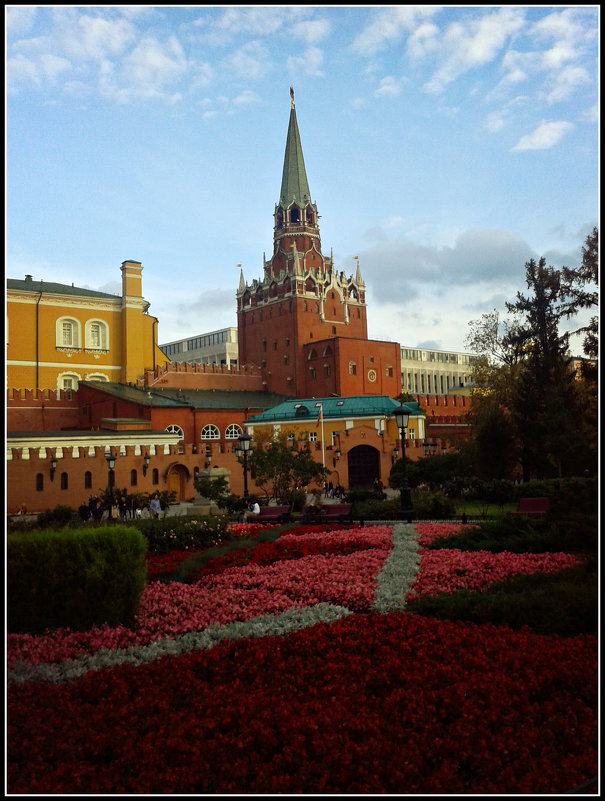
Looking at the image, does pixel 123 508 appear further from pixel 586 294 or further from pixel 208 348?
pixel 208 348

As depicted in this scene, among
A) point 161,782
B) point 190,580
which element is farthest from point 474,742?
point 190,580

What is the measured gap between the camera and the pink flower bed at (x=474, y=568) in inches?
412

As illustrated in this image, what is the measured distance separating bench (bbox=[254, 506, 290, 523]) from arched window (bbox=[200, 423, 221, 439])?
1053 inches

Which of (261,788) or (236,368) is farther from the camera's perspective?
(236,368)

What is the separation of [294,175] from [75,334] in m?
30.6

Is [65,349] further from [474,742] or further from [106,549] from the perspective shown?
[474,742]

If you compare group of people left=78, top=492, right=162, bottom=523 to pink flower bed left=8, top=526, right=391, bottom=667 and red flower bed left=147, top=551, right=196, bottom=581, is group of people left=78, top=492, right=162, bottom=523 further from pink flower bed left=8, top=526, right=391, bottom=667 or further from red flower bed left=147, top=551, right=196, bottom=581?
pink flower bed left=8, top=526, right=391, bottom=667

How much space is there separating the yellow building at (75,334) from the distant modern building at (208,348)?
44.1m

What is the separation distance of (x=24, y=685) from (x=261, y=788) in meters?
3.08

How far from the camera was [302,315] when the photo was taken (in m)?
64.7

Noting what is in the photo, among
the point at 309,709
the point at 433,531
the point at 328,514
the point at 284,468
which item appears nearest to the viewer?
the point at 309,709

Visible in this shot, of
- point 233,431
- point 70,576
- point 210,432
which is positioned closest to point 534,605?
point 70,576

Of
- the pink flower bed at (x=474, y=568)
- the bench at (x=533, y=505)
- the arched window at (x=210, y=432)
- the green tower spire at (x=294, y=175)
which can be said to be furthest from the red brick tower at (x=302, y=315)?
the pink flower bed at (x=474, y=568)

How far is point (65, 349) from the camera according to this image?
53.5 metres
